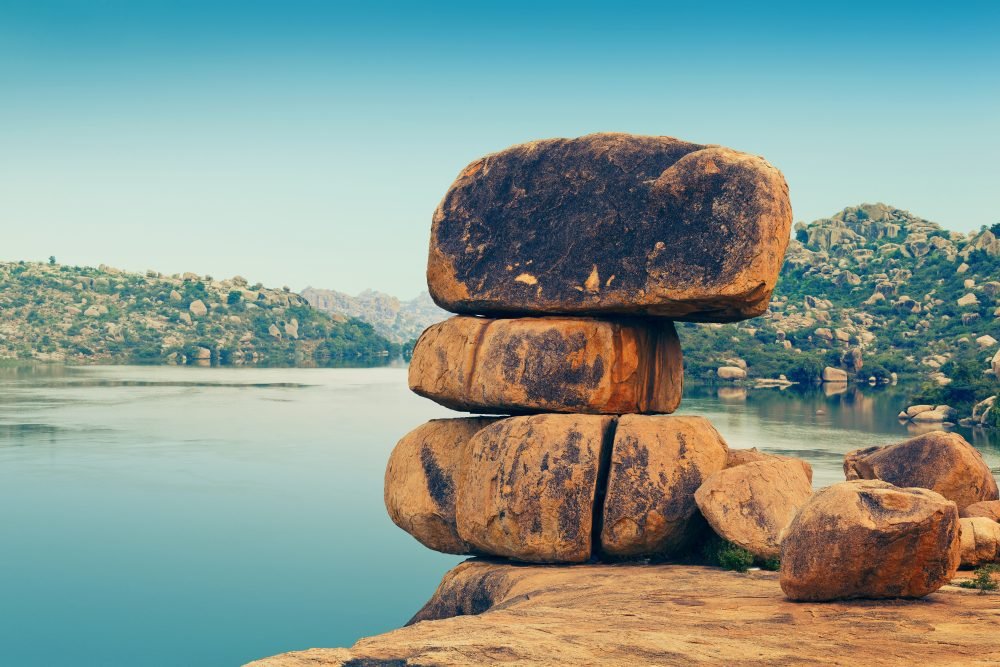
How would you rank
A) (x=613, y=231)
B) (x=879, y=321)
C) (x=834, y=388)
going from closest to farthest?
(x=613, y=231)
(x=834, y=388)
(x=879, y=321)

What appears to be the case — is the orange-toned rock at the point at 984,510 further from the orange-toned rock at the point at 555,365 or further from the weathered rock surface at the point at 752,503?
the orange-toned rock at the point at 555,365

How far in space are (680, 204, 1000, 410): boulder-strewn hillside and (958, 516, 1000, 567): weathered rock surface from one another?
67261mm

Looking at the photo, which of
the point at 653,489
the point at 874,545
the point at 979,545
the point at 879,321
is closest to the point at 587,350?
the point at 653,489

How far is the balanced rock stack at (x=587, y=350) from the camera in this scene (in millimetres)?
16562

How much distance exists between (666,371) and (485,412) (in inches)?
133

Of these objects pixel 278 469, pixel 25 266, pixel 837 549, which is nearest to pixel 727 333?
pixel 278 469

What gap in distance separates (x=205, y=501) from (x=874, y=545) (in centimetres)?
3048

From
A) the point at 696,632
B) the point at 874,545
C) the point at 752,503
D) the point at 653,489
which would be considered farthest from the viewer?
the point at 653,489

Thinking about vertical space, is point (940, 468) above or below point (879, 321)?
below

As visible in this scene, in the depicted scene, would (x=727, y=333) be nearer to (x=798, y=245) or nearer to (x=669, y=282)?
(x=798, y=245)

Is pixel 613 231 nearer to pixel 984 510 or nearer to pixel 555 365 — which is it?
pixel 555 365

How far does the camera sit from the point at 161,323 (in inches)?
5546

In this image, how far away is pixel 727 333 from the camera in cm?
10125

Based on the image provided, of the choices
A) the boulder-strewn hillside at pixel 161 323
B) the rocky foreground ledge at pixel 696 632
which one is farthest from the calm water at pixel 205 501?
the boulder-strewn hillside at pixel 161 323
